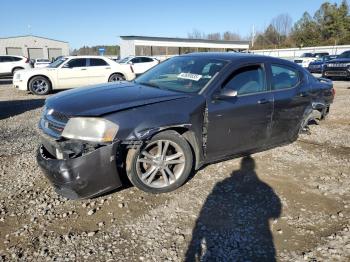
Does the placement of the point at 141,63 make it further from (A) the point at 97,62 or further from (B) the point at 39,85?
(B) the point at 39,85

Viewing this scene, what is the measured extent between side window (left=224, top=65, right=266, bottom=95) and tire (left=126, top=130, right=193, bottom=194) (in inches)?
41.9

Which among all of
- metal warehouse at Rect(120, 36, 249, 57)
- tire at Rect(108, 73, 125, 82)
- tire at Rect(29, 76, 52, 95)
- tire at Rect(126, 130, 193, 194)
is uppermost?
metal warehouse at Rect(120, 36, 249, 57)

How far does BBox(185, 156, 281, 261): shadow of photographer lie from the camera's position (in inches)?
118

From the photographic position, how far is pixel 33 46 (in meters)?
57.3

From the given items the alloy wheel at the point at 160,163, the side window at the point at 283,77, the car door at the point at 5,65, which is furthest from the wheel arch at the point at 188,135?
the car door at the point at 5,65

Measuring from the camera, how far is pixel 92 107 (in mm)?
3727

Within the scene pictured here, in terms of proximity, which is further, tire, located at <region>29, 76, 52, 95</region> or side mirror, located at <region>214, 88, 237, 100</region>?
tire, located at <region>29, 76, 52, 95</region>

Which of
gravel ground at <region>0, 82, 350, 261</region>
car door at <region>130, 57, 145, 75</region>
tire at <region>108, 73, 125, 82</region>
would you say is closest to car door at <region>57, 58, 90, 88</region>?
tire at <region>108, 73, 125, 82</region>

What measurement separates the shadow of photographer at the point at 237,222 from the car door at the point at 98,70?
10385mm

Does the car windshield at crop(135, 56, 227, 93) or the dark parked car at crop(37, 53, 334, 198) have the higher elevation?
the car windshield at crop(135, 56, 227, 93)

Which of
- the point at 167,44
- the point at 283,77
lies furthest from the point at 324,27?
the point at 283,77

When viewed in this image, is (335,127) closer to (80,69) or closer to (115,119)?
(115,119)

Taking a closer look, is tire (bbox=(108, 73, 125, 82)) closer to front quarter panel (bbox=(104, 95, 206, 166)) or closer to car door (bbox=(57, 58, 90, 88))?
car door (bbox=(57, 58, 90, 88))

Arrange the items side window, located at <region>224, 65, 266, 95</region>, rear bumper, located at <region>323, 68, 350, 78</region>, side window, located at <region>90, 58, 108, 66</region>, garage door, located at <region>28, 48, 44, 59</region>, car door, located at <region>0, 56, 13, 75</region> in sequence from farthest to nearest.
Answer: garage door, located at <region>28, 48, 44, 59</region>
car door, located at <region>0, 56, 13, 75</region>
rear bumper, located at <region>323, 68, 350, 78</region>
side window, located at <region>90, 58, 108, 66</region>
side window, located at <region>224, 65, 266, 95</region>
